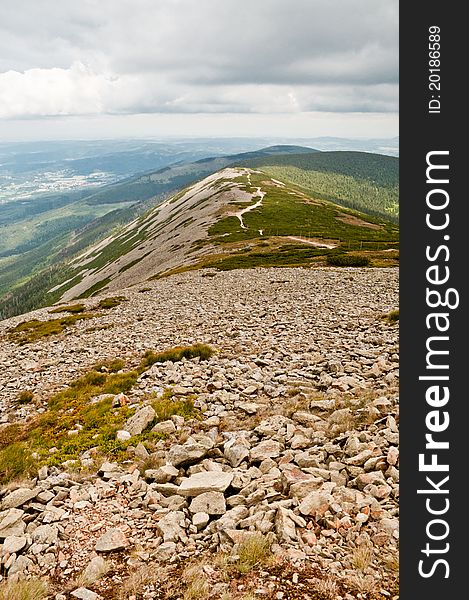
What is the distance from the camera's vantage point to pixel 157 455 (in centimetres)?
1091

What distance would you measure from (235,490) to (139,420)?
5.36 meters

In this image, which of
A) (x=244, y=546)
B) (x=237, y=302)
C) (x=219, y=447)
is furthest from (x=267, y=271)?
(x=244, y=546)

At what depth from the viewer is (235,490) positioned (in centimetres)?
885

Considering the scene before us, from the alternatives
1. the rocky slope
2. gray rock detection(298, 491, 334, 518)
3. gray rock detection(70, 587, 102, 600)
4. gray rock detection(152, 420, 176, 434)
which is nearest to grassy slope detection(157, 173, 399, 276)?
→ the rocky slope

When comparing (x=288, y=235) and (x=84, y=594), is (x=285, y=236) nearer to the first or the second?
(x=288, y=235)

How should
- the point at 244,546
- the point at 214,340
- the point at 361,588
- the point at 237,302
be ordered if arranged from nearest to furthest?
the point at 361,588 → the point at 244,546 → the point at 214,340 → the point at 237,302

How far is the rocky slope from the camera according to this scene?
20.9 ft

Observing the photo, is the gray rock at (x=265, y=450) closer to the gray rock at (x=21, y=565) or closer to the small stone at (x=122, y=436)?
the small stone at (x=122, y=436)

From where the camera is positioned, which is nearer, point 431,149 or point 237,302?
point 431,149

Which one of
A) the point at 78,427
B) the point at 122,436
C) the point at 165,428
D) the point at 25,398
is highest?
the point at 165,428

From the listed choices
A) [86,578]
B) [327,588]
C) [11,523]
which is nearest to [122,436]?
[11,523]

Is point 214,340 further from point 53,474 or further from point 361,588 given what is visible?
point 361,588

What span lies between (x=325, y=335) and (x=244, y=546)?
54.3ft

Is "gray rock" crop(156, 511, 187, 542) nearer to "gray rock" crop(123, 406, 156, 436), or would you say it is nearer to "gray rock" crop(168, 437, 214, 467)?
"gray rock" crop(168, 437, 214, 467)
